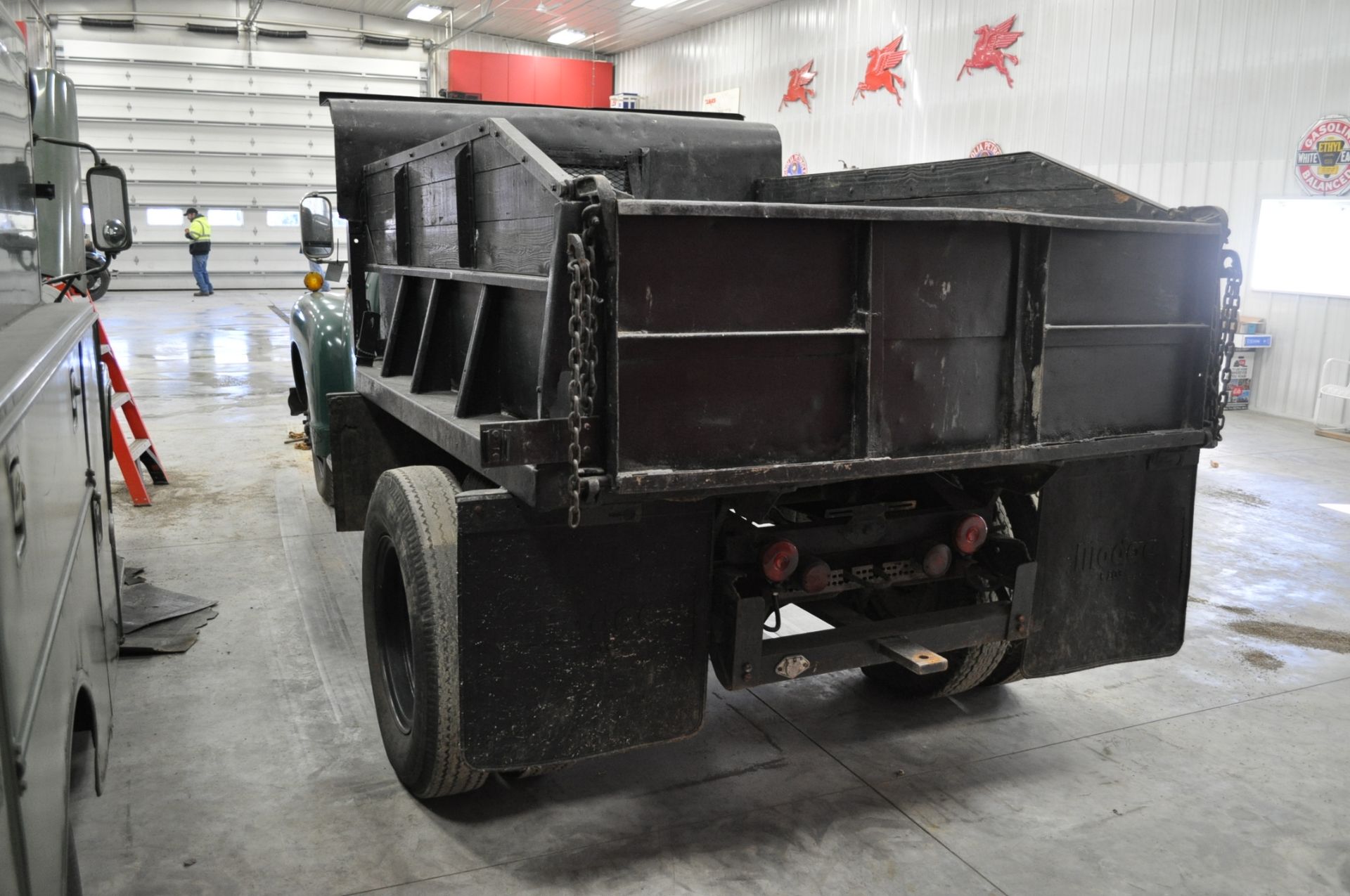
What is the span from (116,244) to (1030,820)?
3903 mm

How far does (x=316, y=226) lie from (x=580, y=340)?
12.8 feet

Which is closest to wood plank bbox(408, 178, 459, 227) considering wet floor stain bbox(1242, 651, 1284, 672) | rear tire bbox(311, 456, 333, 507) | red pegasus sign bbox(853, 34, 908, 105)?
rear tire bbox(311, 456, 333, 507)

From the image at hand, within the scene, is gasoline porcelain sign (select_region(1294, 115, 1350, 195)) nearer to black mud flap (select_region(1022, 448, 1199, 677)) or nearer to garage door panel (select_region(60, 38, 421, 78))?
black mud flap (select_region(1022, 448, 1199, 677))

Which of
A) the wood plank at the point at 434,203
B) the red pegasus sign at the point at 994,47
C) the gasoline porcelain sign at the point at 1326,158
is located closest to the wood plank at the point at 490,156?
the wood plank at the point at 434,203

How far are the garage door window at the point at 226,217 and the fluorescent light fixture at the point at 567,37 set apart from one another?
8456 mm

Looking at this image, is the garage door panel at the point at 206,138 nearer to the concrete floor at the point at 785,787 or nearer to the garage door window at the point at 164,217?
the garage door window at the point at 164,217

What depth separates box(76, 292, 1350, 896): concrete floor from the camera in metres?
2.81

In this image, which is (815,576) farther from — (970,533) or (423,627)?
(423,627)

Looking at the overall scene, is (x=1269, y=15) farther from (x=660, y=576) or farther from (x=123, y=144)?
(x=123, y=144)

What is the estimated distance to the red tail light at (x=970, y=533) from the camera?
3.20 meters

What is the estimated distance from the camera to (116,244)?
4188 mm

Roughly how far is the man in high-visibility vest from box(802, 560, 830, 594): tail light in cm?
2287

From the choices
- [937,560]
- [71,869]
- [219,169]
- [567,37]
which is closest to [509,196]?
[937,560]

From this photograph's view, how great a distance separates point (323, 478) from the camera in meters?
6.39
